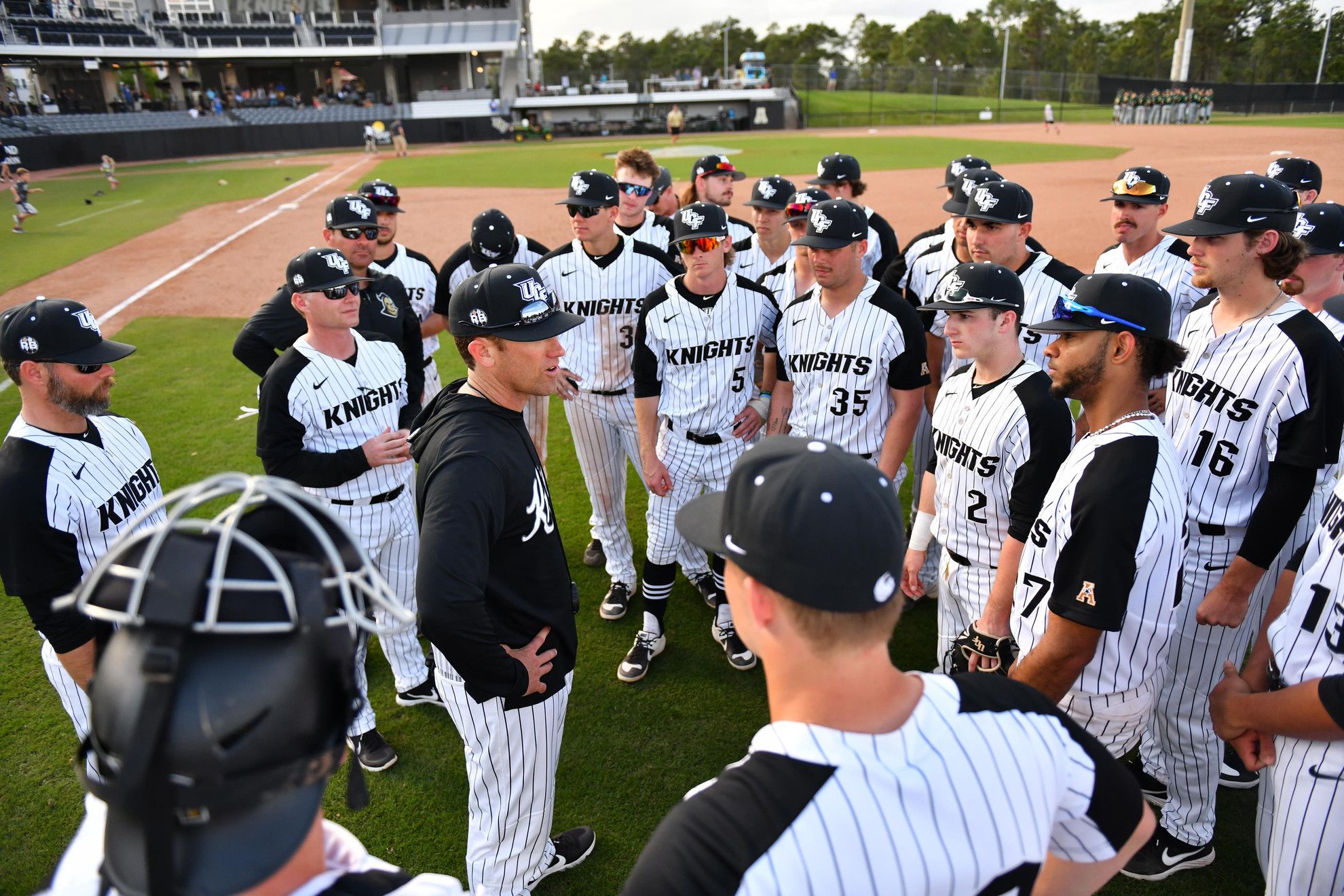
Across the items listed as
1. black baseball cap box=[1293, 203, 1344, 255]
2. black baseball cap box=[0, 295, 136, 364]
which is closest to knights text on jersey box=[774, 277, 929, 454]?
black baseball cap box=[1293, 203, 1344, 255]

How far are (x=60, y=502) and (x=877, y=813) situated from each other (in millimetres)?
3234

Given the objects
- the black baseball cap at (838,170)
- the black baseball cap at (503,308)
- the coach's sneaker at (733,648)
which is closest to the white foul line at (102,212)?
the black baseball cap at (838,170)

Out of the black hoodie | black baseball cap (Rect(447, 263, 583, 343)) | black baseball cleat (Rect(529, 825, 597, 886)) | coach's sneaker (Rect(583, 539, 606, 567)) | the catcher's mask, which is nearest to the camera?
the catcher's mask

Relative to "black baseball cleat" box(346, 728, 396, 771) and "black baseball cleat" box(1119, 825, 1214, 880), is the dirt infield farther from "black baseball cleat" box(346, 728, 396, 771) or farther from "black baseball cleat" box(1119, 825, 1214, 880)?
"black baseball cleat" box(1119, 825, 1214, 880)

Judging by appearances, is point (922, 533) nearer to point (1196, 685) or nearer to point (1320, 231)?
point (1196, 685)

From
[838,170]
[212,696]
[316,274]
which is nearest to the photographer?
[212,696]

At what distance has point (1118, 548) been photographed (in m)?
2.54

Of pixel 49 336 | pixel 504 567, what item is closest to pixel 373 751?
pixel 504 567

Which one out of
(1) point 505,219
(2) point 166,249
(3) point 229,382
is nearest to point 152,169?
(2) point 166,249

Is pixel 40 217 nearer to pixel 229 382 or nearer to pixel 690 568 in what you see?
pixel 229 382

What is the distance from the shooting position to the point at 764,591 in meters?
1.48

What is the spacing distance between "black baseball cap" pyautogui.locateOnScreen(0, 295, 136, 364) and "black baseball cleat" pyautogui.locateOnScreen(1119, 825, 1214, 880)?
4.66m

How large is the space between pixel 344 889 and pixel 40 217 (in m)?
27.8

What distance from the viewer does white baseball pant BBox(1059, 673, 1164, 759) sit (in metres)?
2.83
